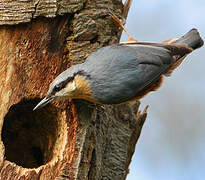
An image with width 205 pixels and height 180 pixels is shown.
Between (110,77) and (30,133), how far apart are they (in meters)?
1.04

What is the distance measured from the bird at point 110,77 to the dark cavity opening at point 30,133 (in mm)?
293

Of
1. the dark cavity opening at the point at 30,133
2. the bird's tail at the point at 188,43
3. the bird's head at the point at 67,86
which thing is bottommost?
the dark cavity opening at the point at 30,133

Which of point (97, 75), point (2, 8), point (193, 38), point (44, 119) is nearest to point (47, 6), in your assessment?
point (2, 8)

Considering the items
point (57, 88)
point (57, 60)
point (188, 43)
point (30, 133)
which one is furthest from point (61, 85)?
point (188, 43)

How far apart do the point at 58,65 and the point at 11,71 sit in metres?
0.32

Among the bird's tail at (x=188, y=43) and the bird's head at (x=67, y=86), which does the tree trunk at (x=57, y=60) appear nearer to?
the bird's head at (x=67, y=86)

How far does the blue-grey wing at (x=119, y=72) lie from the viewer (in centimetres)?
310

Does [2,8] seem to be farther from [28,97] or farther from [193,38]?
[193,38]

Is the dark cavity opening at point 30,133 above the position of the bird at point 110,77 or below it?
below

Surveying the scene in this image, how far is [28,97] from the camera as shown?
10.8ft

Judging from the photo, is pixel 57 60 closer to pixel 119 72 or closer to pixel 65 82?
pixel 65 82

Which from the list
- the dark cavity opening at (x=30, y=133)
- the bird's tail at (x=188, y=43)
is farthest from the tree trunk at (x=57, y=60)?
the bird's tail at (x=188, y=43)

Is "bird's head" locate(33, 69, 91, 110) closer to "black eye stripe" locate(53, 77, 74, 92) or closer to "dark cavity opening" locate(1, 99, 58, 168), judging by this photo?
"black eye stripe" locate(53, 77, 74, 92)

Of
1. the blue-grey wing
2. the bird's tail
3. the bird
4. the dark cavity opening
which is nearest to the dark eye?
the bird
